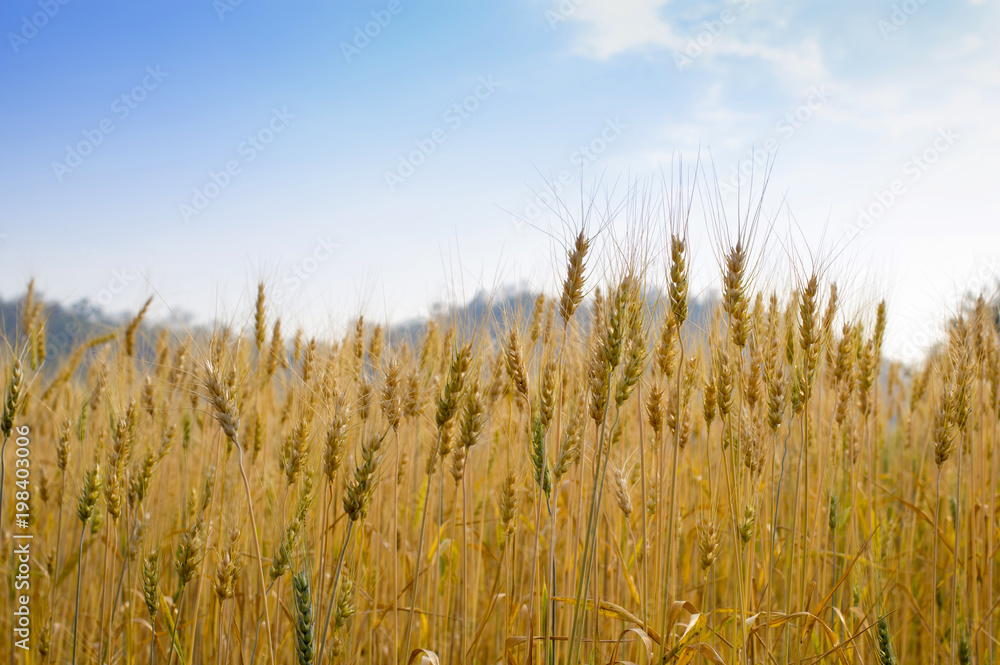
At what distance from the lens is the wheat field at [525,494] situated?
174cm

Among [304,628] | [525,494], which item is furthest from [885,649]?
[304,628]

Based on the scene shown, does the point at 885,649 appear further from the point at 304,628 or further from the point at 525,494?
the point at 304,628

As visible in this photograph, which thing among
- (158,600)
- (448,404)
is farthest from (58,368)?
(448,404)

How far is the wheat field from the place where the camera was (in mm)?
1737

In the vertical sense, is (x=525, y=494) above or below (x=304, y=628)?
above

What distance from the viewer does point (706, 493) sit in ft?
12.3

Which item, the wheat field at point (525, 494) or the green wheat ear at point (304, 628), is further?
the wheat field at point (525, 494)

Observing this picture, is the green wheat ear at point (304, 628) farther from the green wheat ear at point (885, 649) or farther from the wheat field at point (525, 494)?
the green wheat ear at point (885, 649)

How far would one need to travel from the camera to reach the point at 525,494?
2.81 m

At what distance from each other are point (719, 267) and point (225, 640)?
2.15 meters

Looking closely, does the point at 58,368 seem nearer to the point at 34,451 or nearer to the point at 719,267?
the point at 34,451

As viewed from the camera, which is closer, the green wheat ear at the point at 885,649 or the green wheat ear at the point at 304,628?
the green wheat ear at the point at 304,628

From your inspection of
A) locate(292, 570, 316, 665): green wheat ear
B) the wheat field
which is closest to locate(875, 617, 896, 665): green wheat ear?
the wheat field

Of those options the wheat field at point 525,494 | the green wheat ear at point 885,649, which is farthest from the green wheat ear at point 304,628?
the green wheat ear at point 885,649
